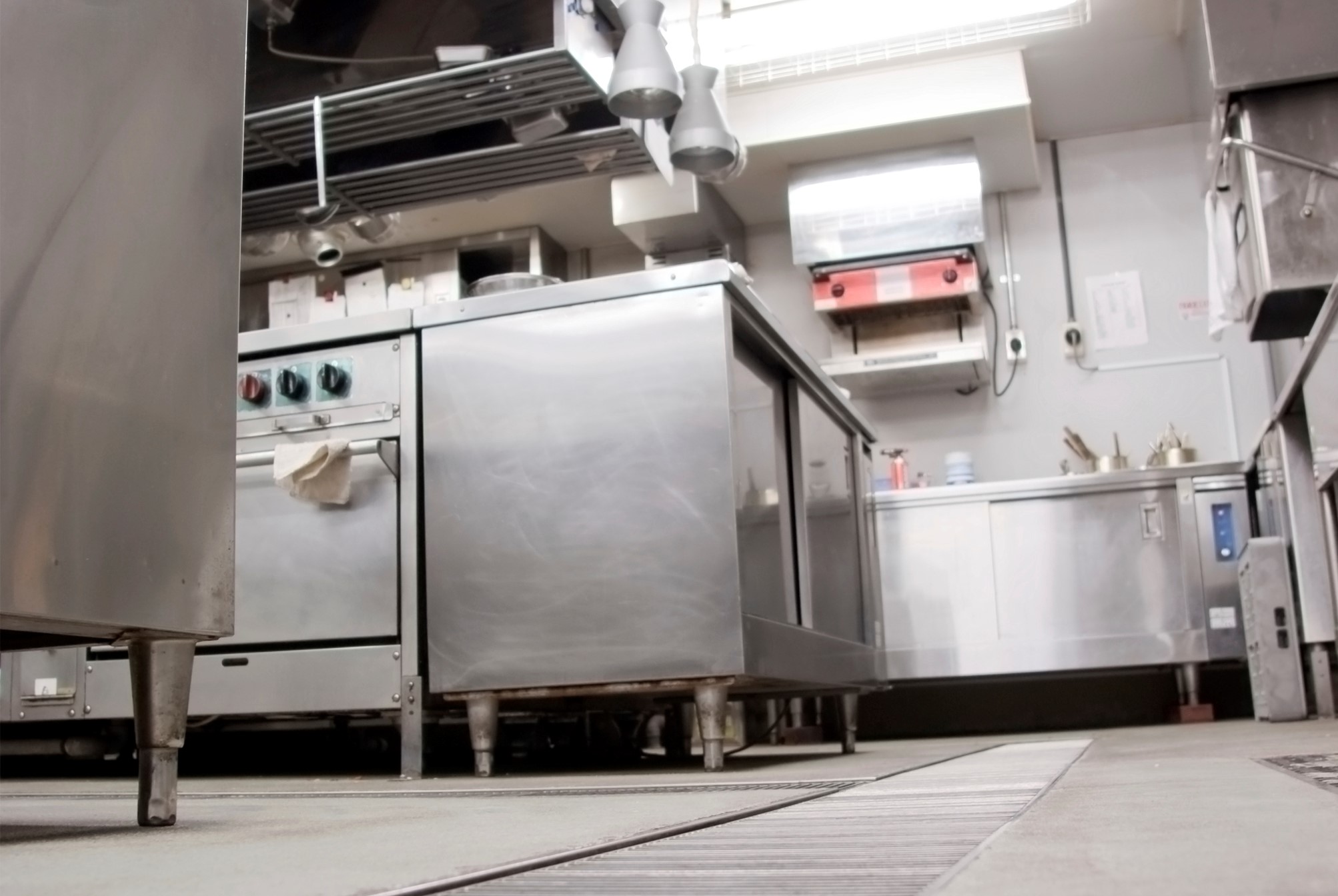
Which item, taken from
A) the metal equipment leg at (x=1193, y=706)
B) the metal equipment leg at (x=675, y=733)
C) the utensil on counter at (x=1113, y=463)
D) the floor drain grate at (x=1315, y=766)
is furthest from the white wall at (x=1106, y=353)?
the floor drain grate at (x=1315, y=766)

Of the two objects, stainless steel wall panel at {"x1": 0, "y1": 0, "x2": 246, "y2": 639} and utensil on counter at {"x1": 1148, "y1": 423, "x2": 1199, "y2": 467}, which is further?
utensil on counter at {"x1": 1148, "y1": 423, "x2": 1199, "y2": 467}

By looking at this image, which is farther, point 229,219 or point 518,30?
point 518,30

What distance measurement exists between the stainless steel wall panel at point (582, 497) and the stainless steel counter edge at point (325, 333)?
119 mm

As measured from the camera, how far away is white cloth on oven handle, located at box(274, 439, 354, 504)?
235 centimetres

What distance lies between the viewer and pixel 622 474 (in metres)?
2.16

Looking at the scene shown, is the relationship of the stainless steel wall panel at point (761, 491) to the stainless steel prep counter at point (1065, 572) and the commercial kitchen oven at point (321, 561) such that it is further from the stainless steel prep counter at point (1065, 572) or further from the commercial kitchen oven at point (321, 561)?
the stainless steel prep counter at point (1065, 572)

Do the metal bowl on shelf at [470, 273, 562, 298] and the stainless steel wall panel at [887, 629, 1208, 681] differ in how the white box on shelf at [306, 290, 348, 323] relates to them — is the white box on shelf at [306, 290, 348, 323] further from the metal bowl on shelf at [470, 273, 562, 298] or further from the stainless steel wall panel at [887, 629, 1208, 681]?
the metal bowl on shelf at [470, 273, 562, 298]

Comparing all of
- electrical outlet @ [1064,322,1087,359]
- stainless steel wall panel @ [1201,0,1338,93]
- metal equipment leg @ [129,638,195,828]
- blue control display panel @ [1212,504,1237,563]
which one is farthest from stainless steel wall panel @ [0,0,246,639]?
electrical outlet @ [1064,322,1087,359]

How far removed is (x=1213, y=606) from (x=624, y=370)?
119 inches

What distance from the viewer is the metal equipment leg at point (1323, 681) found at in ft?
11.1

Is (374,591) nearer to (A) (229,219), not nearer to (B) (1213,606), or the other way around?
(A) (229,219)

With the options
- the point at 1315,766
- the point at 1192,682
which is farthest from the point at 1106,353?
the point at 1315,766

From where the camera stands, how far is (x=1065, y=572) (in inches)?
181

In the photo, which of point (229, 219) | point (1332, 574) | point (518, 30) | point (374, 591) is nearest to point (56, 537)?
point (229, 219)
